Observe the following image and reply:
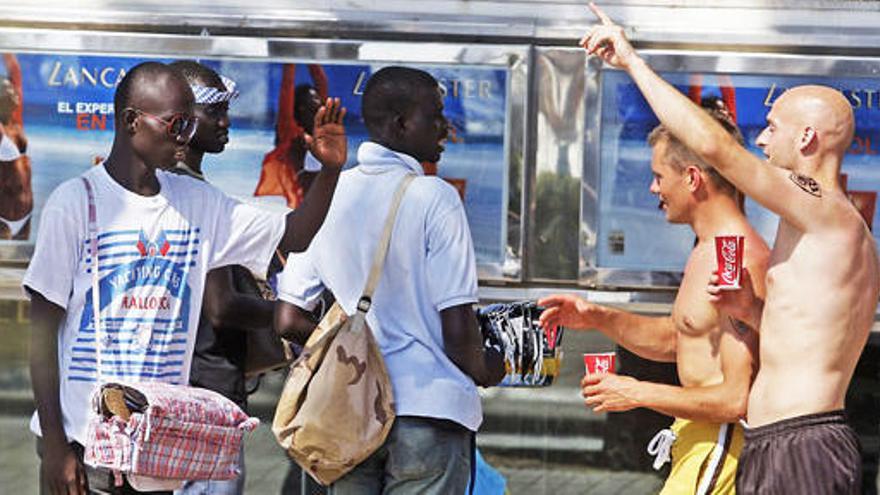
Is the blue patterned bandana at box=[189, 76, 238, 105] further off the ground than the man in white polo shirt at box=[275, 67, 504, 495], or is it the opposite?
the blue patterned bandana at box=[189, 76, 238, 105]

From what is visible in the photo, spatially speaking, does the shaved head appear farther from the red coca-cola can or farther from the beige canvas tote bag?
the beige canvas tote bag

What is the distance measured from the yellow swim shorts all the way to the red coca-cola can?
2.04 feet

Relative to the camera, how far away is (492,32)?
691 centimetres

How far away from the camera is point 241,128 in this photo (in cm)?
697

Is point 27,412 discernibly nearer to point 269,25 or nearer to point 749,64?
point 269,25

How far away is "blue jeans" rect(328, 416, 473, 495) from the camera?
4832mm

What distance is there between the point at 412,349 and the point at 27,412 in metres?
2.76

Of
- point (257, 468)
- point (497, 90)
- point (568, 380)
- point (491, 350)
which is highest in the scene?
point (497, 90)

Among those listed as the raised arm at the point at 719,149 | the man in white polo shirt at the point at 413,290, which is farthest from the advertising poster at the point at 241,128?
the raised arm at the point at 719,149

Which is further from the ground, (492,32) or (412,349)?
(492,32)

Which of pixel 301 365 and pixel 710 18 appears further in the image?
pixel 710 18

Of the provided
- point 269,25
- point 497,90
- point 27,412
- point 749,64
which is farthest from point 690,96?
point 27,412

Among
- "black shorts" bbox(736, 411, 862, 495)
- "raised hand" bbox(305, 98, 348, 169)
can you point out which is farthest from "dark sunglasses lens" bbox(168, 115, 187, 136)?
"black shorts" bbox(736, 411, 862, 495)

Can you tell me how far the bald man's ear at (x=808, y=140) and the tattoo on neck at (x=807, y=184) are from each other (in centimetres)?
15
